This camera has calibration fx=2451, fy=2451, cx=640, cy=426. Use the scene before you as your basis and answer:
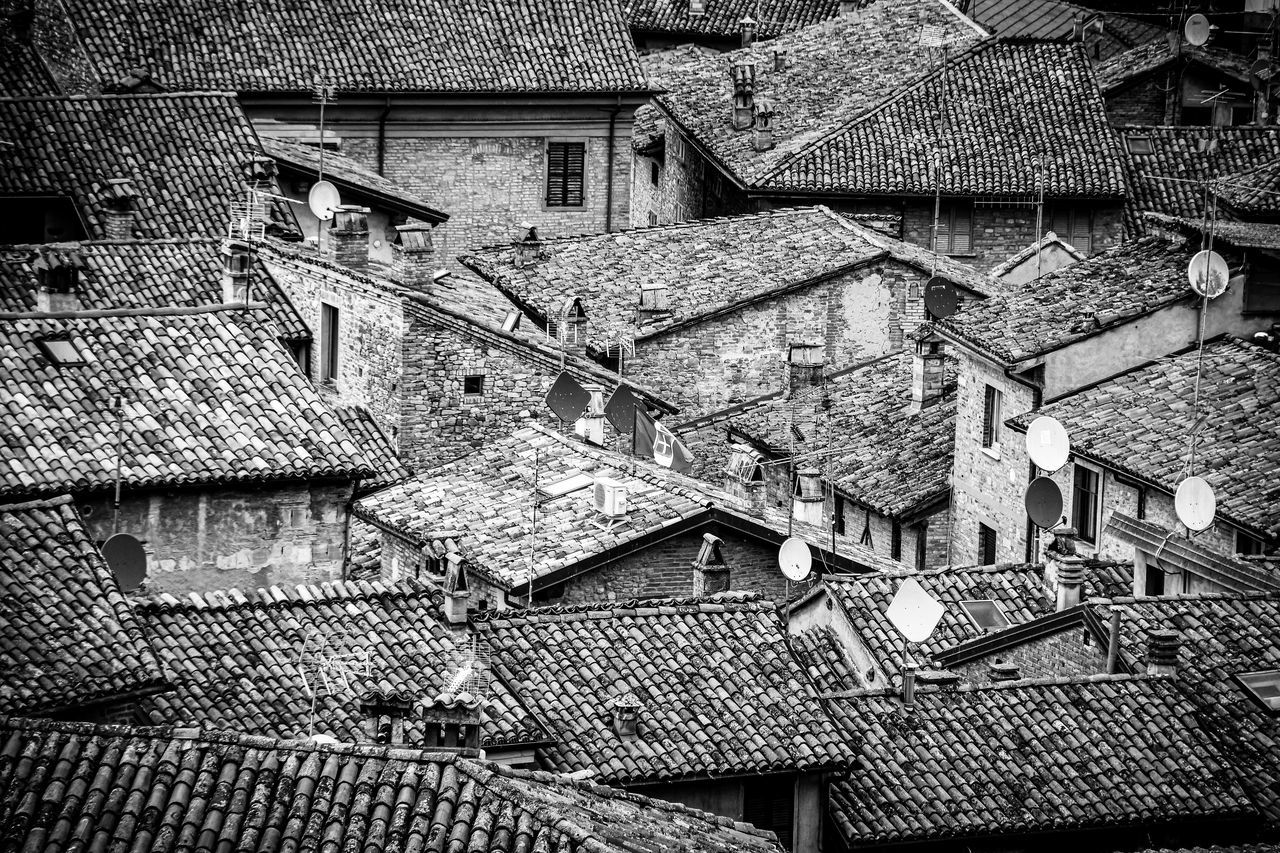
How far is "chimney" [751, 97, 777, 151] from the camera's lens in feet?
177

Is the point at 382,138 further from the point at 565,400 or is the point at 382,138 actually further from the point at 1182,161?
the point at 565,400

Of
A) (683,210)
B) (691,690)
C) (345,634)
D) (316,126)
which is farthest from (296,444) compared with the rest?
(683,210)

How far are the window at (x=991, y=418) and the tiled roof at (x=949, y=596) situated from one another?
5772 mm

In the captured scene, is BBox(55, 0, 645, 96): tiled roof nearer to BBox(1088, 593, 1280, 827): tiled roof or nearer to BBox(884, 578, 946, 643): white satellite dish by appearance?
BBox(884, 578, 946, 643): white satellite dish

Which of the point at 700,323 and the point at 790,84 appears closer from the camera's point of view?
the point at 700,323

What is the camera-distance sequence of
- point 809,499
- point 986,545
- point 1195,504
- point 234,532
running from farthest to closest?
point 986,545
point 809,499
point 1195,504
point 234,532

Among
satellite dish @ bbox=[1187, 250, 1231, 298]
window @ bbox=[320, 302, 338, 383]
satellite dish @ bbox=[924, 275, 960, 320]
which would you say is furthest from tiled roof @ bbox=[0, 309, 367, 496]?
satellite dish @ bbox=[924, 275, 960, 320]

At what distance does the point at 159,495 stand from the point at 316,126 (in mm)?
25740

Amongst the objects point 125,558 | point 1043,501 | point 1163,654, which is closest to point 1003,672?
point 1163,654

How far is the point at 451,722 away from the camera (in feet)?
68.1

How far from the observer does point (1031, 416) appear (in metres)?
33.9

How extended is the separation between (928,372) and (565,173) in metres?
17.9

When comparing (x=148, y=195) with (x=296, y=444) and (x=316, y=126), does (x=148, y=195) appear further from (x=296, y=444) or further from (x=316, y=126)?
(x=296, y=444)

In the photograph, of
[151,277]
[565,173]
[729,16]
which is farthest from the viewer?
[729,16]
